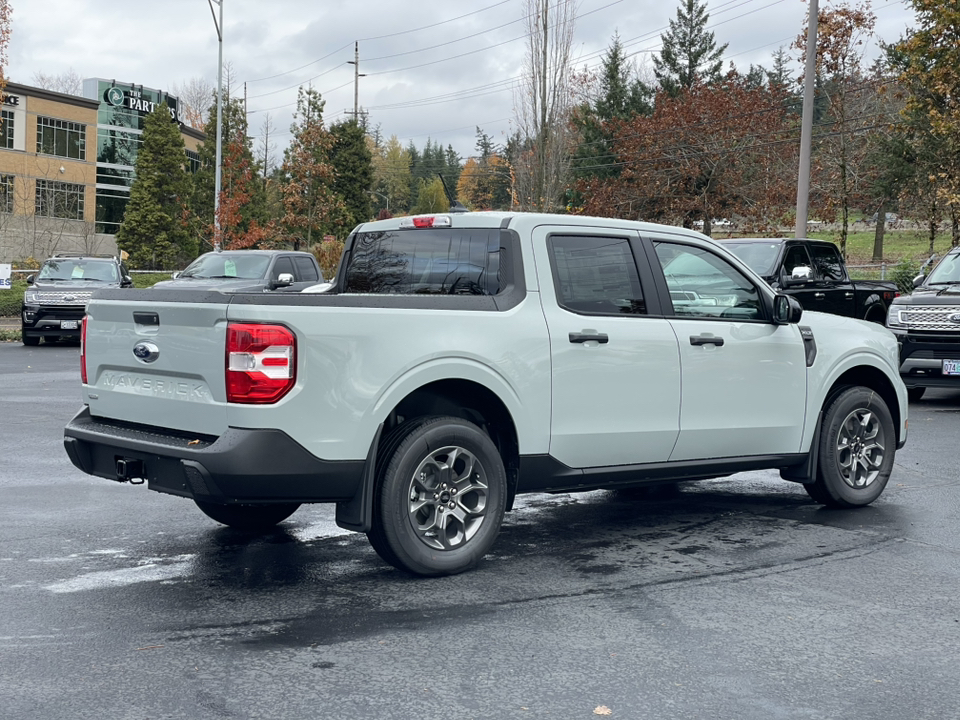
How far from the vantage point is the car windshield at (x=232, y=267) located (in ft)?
70.2

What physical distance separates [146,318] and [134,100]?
70614 millimetres

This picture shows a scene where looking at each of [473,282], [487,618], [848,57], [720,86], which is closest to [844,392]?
[473,282]

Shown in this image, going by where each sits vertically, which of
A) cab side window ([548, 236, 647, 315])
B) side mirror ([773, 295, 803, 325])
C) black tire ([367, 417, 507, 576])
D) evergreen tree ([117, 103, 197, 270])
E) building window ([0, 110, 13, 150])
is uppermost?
building window ([0, 110, 13, 150])

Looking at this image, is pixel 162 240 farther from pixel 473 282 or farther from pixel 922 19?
pixel 473 282

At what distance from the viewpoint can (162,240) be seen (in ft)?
187

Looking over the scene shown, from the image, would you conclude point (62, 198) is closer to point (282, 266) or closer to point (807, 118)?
point (282, 266)

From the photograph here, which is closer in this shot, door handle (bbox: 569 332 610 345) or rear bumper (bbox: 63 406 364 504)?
rear bumper (bbox: 63 406 364 504)

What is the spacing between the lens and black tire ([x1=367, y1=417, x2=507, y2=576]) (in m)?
5.54

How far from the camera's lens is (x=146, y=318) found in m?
5.65

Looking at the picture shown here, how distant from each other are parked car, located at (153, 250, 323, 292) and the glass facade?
49748 millimetres

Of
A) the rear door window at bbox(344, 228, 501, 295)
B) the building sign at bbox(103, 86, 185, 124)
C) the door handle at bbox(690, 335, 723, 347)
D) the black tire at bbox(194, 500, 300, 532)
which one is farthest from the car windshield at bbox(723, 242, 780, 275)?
the building sign at bbox(103, 86, 185, 124)

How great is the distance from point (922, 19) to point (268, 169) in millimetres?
68770

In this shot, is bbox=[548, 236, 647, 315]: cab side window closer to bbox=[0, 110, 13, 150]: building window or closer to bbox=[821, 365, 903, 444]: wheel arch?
bbox=[821, 365, 903, 444]: wheel arch

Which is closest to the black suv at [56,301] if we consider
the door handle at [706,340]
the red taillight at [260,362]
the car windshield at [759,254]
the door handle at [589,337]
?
the car windshield at [759,254]
